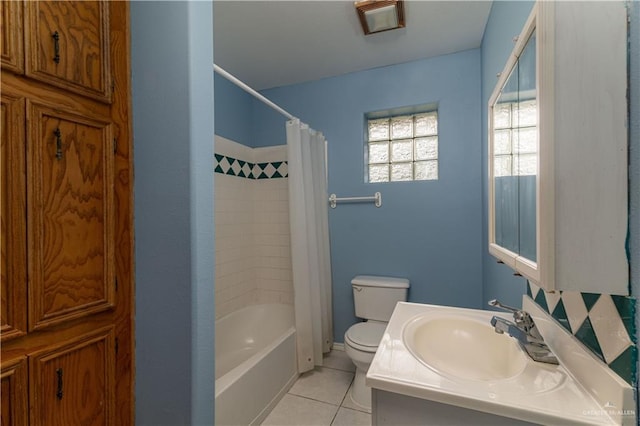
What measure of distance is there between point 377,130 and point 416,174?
522 mm

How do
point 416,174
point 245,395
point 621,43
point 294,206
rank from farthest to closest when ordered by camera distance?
1. point 416,174
2. point 294,206
3. point 245,395
4. point 621,43

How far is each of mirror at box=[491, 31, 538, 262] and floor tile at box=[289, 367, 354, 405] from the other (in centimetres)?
144

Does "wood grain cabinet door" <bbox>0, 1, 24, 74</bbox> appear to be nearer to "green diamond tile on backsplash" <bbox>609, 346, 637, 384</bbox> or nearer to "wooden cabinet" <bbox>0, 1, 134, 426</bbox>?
"wooden cabinet" <bbox>0, 1, 134, 426</bbox>

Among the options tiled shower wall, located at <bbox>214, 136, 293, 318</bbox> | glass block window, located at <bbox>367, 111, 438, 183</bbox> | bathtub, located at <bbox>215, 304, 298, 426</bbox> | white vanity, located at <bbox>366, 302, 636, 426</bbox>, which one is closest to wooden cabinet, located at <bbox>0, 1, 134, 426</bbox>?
bathtub, located at <bbox>215, 304, 298, 426</bbox>

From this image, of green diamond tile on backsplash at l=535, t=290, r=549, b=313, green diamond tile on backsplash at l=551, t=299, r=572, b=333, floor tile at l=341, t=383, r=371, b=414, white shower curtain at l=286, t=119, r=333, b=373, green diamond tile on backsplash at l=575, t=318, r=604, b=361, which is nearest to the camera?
green diamond tile on backsplash at l=575, t=318, r=604, b=361

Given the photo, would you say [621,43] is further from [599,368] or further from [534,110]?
[599,368]

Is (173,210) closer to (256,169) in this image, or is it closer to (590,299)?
(590,299)

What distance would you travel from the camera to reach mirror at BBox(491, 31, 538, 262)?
2.46ft

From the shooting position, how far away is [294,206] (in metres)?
2.03

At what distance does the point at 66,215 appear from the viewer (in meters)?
0.77

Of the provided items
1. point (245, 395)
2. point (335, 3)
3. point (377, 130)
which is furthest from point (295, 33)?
point (245, 395)

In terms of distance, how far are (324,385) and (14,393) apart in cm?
168

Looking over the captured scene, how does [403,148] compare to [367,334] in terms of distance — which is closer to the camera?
[367,334]

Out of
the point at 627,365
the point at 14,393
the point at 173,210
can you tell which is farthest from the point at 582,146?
the point at 14,393
